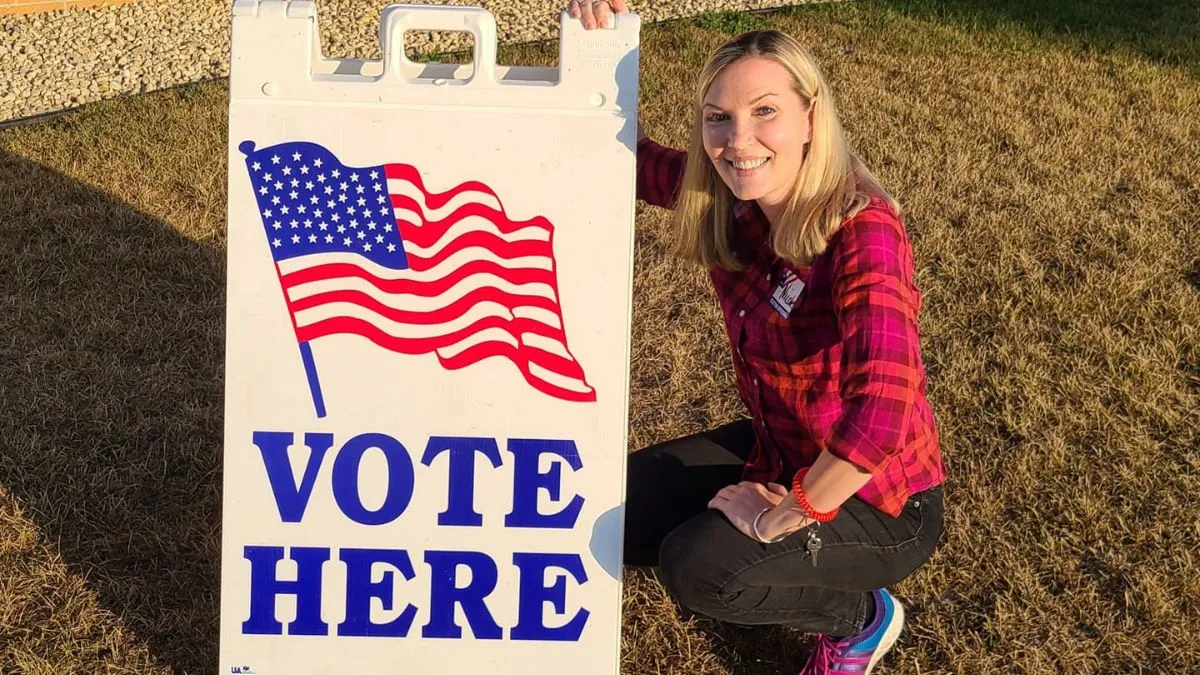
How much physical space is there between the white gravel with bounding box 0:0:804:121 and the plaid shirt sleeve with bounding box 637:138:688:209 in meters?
3.98

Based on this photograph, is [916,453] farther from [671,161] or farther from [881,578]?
[671,161]

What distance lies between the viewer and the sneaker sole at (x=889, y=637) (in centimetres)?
269

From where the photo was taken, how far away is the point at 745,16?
6.75 metres

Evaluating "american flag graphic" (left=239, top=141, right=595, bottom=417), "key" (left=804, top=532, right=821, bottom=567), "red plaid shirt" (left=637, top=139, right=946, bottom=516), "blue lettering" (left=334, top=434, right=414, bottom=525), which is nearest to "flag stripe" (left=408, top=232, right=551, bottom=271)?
"american flag graphic" (left=239, top=141, right=595, bottom=417)

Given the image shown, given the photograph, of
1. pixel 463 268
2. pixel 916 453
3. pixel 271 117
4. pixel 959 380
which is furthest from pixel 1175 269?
pixel 271 117

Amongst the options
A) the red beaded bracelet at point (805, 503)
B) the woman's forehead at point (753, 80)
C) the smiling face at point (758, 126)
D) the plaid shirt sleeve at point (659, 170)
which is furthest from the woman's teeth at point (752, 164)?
the red beaded bracelet at point (805, 503)

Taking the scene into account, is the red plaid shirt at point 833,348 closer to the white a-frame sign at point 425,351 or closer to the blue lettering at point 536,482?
the white a-frame sign at point 425,351

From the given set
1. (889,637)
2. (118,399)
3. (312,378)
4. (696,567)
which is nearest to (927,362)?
(889,637)

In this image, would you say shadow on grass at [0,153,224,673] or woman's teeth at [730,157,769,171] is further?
shadow on grass at [0,153,224,673]

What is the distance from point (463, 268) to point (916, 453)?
3.23 ft

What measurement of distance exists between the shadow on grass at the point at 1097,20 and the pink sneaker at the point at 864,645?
13.9 ft

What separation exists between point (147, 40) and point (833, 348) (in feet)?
17.2

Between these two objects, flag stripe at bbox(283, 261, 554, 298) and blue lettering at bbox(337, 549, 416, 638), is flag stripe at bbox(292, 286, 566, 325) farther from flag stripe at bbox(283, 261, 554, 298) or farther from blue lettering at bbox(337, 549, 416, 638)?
blue lettering at bbox(337, 549, 416, 638)

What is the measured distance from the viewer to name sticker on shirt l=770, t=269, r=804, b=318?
238 cm
